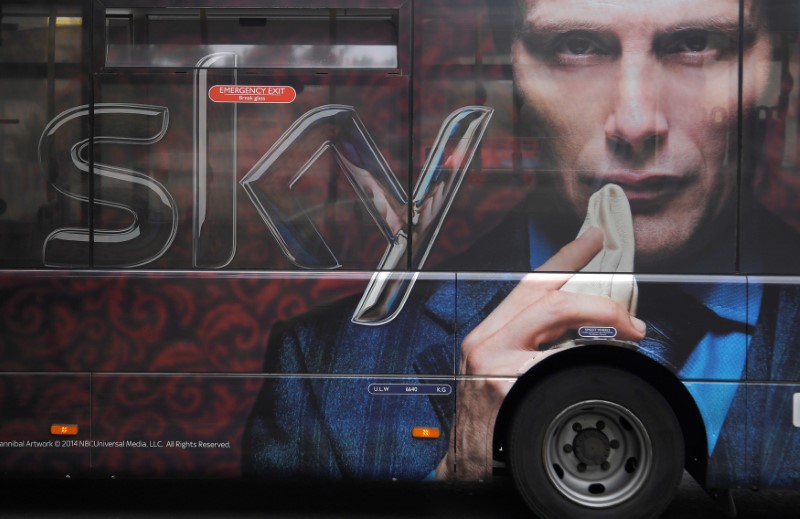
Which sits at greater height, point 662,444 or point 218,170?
point 218,170

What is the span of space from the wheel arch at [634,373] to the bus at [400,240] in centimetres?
2

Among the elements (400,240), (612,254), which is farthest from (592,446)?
(400,240)

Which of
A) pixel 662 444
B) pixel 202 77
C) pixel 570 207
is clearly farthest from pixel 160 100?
pixel 662 444

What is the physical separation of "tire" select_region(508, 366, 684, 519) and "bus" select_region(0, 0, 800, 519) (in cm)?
2

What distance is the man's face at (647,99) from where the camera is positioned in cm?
511

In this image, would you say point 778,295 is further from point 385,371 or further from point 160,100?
point 160,100

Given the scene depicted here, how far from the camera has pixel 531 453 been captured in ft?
17.3

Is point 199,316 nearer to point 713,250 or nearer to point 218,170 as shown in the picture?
point 218,170

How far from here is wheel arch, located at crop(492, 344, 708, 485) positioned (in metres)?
5.23

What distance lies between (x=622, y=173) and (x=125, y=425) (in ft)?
10.6

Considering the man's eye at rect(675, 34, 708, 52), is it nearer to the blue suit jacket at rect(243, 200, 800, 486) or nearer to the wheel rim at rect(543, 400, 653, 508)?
the blue suit jacket at rect(243, 200, 800, 486)

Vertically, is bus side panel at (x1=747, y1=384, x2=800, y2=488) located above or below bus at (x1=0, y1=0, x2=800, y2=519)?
below

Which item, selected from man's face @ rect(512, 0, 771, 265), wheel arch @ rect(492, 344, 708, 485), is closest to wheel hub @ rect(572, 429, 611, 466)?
wheel arch @ rect(492, 344, 708, 485)

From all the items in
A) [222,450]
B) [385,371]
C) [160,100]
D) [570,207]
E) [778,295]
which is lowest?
[222,450]
